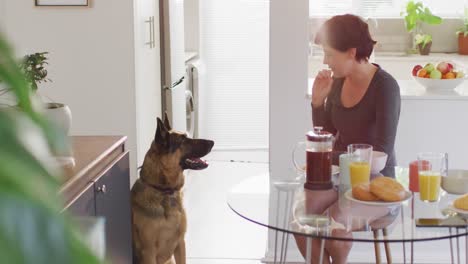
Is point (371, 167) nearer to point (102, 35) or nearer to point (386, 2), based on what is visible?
point (102, 35)

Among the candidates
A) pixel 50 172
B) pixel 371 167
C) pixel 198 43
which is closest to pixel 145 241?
pixel 371 167

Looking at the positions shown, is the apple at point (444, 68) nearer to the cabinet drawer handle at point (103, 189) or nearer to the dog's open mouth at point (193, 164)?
the dog's open mouth at point (193, 164)

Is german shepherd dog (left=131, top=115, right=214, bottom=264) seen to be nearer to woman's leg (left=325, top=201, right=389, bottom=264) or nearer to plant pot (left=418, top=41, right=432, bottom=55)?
woman's leg (left=325, top=201, right=389, bottom=264)

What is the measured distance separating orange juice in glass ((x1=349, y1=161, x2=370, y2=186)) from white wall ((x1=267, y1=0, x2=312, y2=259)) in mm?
1360

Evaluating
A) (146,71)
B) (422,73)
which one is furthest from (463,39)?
(146,71)

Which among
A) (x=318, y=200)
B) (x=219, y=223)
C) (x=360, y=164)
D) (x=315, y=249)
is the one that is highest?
(x=360, y=164)

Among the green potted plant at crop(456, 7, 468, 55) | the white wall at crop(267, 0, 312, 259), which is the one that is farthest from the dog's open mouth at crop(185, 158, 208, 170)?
the green potted plant at crop(456, 7, 468, 55)

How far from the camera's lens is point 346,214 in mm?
2150

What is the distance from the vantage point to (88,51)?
167 inches

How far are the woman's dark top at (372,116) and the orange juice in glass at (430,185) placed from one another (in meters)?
0.49

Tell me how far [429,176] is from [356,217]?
0.31 m

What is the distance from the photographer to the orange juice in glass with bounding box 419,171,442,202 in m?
2.27

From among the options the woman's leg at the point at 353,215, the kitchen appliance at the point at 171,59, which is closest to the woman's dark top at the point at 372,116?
the woman's leg at the point at 353,215

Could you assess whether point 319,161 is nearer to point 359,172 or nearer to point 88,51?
point 359,172
